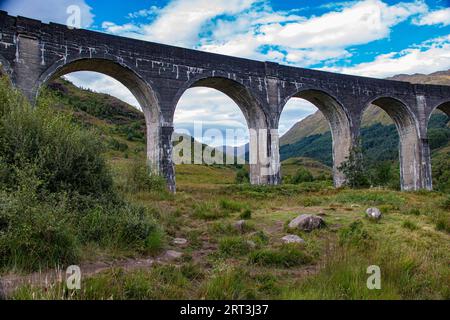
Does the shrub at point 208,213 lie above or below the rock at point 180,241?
above

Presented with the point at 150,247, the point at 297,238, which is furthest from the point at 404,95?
the point at 150,247

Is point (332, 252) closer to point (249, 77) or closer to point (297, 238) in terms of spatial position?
point (297, 238)

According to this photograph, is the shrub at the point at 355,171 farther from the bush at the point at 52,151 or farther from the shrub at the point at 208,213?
the bush at the point at 52,151

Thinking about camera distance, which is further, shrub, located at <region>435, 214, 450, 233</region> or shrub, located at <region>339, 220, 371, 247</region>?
shrub, located at <region>435, 214, 450, 233</region>

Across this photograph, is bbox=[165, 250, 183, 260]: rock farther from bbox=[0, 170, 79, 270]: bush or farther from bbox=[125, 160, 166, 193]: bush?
bbox=[125, 160, 166, 193]: bush

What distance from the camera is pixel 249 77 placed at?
20.3 metres

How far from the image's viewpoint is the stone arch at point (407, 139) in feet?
84.9

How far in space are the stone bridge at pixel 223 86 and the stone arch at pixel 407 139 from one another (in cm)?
7

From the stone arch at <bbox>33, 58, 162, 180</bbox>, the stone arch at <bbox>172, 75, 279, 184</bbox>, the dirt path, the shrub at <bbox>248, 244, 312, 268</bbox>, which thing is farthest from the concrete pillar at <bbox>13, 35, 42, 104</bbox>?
the shrub at <bbox>248, 244, 312, 268</bbox>

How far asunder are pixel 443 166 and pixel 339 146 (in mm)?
26784

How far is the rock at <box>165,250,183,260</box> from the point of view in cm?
641

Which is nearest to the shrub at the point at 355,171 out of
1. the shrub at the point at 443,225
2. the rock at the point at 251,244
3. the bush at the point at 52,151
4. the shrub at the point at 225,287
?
the shrub at the point at 443,225

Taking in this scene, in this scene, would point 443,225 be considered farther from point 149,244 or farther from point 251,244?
point 149,244

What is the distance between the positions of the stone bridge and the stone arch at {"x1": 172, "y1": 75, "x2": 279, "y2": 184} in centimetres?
5
